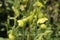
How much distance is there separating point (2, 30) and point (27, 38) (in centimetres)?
80

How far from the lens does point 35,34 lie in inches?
70.7

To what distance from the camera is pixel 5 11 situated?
2.60 meters

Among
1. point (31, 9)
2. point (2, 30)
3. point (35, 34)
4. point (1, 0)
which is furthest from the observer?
point (1, 0)

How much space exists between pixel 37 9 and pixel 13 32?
245mm

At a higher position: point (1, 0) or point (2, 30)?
point (1, 0)

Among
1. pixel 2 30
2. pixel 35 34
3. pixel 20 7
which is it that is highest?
pixel 20 7

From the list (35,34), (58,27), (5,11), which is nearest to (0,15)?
(5,11)

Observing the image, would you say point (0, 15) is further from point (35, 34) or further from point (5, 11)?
point (35, 34)

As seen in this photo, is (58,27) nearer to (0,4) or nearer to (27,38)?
(0,4)

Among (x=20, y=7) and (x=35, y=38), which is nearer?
(x=35, y=38)

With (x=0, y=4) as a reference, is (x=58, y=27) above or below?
below

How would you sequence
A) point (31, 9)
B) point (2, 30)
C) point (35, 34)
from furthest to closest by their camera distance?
point (2, 30) → point (35, 34) → point (31, 9)

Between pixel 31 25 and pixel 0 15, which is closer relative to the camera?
pixel 31 25

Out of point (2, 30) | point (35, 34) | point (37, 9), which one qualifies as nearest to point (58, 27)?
point (2, 30)
